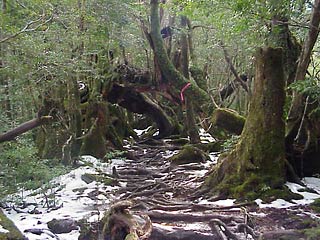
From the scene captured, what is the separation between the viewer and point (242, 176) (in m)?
8.00

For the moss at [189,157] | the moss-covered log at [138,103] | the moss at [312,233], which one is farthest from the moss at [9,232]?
the moss-covered log at [138,103]

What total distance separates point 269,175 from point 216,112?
2.27 metres

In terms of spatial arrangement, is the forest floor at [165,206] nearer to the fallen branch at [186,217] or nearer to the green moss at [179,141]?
the fallen branch at [186,217]

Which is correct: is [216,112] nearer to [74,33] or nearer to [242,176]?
[242,176]

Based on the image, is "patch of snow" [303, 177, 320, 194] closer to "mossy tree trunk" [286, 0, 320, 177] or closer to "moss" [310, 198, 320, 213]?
"mossy tree trunk" [286, 0, 320, 177]

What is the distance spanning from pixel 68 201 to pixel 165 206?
2.21 meters

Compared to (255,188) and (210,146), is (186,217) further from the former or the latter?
(210,146)

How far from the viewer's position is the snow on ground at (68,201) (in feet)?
23.0

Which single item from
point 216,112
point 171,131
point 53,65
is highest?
point 53,65

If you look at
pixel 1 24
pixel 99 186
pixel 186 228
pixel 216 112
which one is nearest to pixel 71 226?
pixel 186 228

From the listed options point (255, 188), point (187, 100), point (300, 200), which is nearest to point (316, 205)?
point (300, 200)

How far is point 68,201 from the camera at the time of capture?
28.3ft

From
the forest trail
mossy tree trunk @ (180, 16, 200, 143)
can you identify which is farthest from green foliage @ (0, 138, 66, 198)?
mossy tree trunk @ (180, 16, 200, 143)

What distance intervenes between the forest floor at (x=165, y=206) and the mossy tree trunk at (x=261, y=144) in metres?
0.38
